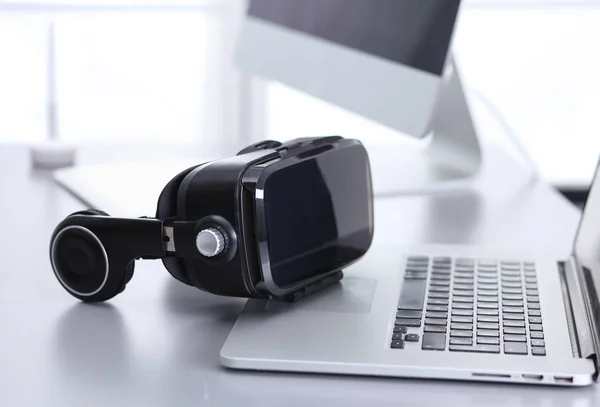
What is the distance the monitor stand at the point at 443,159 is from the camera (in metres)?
1.17

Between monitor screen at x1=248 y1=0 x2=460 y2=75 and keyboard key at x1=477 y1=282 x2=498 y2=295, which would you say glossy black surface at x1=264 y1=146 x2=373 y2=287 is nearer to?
keyboard key at x1=477 y1=282 x2=498 y2=295

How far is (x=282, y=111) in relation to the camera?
345cm

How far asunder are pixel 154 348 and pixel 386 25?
1.91 feet

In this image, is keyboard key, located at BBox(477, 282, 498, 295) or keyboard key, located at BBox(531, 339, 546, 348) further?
keyboard key, located at BBox(477, 282, 498, 295)

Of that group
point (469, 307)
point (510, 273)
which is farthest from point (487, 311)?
point (510, 273)

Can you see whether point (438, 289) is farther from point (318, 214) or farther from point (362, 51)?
point (362, 51)

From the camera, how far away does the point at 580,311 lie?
2.29ft

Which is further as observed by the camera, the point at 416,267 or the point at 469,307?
the point at 416,267

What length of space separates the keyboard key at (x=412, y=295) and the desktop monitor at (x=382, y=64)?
0.28 metres

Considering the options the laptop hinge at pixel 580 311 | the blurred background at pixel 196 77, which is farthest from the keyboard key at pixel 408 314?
the blurred background at pixel 196 77

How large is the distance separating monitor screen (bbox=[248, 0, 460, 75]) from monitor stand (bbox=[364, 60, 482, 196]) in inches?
4.4

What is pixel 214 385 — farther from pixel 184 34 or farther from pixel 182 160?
pixel 184 34

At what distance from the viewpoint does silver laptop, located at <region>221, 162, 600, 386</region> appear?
1.94 ft

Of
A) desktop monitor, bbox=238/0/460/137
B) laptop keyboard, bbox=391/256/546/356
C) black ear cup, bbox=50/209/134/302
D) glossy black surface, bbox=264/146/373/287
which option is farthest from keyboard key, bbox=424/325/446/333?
desktop monitor, bbox=238/0/460/137
